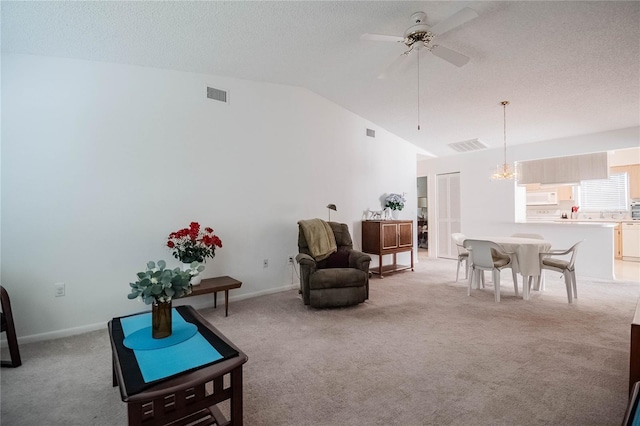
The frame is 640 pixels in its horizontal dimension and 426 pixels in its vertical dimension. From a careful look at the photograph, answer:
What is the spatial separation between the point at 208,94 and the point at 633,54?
15.1 feet

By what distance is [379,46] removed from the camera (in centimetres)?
334

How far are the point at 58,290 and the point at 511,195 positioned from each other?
7.30 meters

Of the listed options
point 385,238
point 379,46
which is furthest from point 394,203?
point 379,46

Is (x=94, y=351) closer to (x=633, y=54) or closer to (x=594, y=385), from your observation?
(x=594, y=385)

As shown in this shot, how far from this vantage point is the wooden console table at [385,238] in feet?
17.4

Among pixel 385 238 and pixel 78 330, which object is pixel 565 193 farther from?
pixel 78 330

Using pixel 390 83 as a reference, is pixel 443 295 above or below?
below

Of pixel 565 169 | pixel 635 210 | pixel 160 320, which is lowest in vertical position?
pixel 160 320

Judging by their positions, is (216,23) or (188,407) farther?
(216,23)

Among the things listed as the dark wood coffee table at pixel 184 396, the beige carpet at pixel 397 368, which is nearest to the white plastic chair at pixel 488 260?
the beige carpet at pixel 397 368

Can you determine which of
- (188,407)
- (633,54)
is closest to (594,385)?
(188,407)

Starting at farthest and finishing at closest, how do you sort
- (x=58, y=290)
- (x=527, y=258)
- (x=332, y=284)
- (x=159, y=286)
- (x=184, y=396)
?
(x=527, y=258), (x=332, y=284), (x=58, y=290), (x=159, y=286), (x=184, y=396)

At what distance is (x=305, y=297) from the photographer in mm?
3627

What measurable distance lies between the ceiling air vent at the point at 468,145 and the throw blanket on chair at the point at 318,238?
375 centimetres
